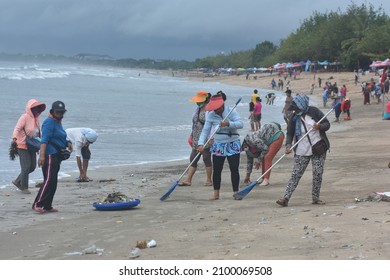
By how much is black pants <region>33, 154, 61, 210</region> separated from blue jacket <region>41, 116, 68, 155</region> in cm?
11

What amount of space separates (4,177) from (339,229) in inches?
347

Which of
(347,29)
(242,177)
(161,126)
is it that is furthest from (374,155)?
(347,29)

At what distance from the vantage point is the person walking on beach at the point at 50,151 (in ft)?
31.5

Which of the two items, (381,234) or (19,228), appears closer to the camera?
(381,234)

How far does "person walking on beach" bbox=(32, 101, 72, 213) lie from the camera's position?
31.5 ft

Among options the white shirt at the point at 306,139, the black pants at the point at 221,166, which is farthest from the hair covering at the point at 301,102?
the black pants at the point at 221,166

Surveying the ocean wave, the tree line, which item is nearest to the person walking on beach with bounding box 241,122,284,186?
the ocean wave

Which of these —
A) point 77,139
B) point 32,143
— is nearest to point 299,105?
point 32,143

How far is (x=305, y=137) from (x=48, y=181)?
3.57m

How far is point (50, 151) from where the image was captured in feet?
31.8

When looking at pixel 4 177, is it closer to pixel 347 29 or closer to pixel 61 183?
pixel 61 183

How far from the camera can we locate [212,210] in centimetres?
944

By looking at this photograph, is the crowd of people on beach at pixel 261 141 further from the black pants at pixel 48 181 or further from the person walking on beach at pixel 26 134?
the person walking on beach at pixel 26 134

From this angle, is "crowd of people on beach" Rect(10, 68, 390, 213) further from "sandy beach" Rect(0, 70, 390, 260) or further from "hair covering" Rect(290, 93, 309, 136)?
"sandy beach" Rect(0, 70, 390, 260)
